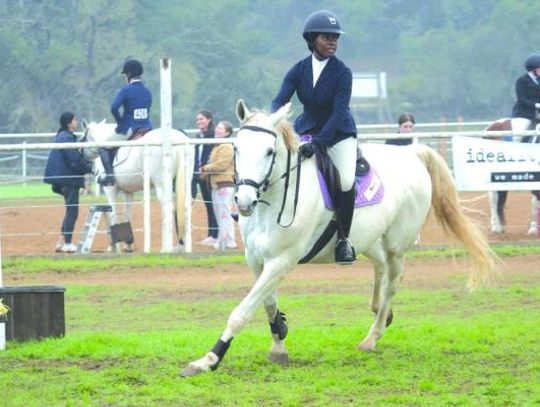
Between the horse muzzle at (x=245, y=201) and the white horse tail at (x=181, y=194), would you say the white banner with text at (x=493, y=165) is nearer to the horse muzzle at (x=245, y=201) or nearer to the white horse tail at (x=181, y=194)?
the white horse tail at (x=181, y=194)

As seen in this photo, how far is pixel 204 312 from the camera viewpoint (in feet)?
44.7

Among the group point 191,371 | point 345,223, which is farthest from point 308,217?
point 191,371

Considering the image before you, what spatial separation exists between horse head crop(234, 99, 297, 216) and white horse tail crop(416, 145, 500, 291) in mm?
2395

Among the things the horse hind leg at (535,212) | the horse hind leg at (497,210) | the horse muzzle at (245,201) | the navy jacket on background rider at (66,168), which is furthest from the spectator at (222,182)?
the horse muzzle at (245,201)

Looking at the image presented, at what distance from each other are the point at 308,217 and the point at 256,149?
2.78 ft

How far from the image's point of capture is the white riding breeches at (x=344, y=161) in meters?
10.1

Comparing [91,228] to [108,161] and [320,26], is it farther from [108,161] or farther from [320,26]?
[320,26]

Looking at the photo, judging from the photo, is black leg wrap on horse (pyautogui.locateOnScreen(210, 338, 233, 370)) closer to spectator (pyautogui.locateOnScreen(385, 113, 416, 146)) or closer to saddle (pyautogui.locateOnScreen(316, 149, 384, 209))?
saddle (pyautogui.locateOnScreen(316, 149, 384, 209))

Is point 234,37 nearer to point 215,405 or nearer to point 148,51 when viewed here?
point 148,51

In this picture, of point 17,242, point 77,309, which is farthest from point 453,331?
point 17,242

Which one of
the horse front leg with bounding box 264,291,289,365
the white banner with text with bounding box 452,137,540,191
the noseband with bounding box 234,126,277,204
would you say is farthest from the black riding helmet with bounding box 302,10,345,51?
the white banner with text with bounding box 452,137,540,191

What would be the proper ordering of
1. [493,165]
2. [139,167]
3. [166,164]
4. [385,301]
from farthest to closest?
[139,167] → [493,165] → [166,164] → [385,301]

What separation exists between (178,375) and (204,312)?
174 inches

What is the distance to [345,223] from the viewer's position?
33.2 ft
